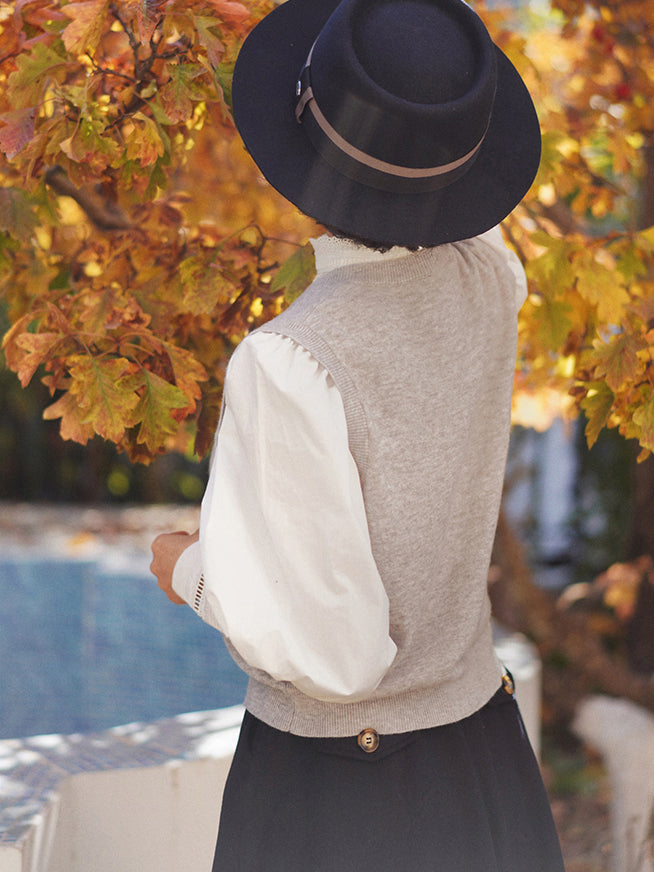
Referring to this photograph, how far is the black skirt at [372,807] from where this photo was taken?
133cm

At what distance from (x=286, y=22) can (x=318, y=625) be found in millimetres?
805

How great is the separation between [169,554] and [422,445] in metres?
0.38

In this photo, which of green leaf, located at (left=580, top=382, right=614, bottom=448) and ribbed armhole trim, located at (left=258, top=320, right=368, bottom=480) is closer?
ribbed armhole trim, located at (left=258, top=320, right=368, bottom=480)

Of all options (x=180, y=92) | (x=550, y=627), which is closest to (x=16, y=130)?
(x=180, y=92)

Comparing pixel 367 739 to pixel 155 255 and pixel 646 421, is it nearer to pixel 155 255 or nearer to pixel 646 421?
pixel 646 421

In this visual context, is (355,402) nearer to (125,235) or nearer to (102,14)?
(102,14)

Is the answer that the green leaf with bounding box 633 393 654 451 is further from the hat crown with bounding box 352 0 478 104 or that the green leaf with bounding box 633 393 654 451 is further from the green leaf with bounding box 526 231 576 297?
the hat crown with bounding box 352 0 478 104

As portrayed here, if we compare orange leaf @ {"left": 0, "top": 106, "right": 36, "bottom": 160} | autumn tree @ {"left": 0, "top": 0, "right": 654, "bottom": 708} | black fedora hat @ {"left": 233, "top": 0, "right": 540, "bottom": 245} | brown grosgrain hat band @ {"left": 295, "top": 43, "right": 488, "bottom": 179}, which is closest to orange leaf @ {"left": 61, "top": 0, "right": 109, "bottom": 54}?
autumn tree @ {"left": 0, "top": 0, "right": 654, "bottom": 708}

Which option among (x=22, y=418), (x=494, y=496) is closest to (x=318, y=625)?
(x=494, y=496)

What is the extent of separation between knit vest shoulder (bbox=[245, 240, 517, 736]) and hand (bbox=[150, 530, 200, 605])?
172 millimetres

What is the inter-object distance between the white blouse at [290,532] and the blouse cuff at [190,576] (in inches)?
3.3

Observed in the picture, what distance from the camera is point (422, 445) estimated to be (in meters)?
1.27

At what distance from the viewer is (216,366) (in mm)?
2021

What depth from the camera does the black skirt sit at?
133 centimetres
